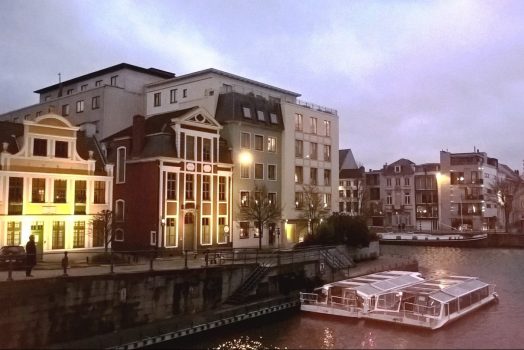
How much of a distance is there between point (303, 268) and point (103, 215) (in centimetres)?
1623

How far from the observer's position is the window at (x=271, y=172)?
56.1m

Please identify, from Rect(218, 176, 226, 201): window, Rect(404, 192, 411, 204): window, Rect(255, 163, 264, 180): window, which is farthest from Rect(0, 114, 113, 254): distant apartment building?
Rect(404, 192, 411, 204): window

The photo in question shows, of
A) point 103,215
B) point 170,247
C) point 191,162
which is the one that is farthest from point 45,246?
point 191,162

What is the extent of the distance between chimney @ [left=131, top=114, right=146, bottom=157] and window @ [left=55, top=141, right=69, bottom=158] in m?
6.04

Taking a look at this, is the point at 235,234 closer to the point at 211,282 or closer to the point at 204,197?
the point at 204,197

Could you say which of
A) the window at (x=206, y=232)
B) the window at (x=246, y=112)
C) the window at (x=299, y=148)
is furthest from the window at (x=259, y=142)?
the window at (x=206, y=232)

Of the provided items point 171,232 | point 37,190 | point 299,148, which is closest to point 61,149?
point 37,190

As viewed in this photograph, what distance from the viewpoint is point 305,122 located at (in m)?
60.3

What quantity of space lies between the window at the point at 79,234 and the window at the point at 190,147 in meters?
10.6

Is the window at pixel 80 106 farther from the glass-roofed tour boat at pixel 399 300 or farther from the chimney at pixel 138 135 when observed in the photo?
the glass-roofed tour boat at pixel 399 300

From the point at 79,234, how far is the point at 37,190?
4.88 m

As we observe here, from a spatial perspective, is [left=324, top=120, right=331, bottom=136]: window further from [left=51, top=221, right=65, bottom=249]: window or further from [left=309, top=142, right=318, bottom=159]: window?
[left=51, top=221, right=65, bottom=249]: window

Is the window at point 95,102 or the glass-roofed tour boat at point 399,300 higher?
the window at point 95,102

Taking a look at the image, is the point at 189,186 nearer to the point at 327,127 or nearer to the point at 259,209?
the point at 259,209
